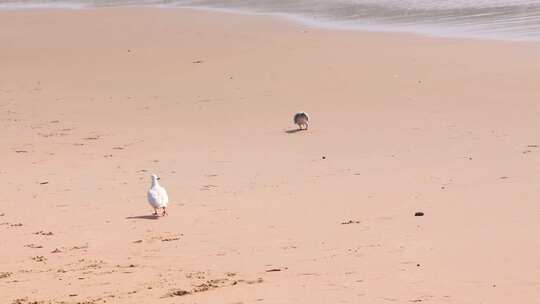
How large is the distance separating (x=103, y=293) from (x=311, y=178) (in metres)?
4.25

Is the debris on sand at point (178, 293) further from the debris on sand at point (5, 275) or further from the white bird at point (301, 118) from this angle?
the white bird at point (301, 118)

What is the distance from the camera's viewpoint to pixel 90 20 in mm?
27281

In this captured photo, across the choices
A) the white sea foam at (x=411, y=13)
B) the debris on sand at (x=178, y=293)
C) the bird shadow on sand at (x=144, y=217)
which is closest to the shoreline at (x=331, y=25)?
the white sea foam at (x=411, y=13)

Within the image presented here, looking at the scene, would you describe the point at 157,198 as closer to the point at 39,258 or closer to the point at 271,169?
the point at 39,258

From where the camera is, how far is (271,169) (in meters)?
11.9

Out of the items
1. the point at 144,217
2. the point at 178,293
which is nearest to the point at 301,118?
the point at 144,217

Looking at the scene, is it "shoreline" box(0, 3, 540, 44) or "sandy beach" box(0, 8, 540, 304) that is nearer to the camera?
"sandy beach" box(0, 8, 540, 304)

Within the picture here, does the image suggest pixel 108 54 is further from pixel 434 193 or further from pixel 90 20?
pixel 434 193

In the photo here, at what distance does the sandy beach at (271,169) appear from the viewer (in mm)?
7469

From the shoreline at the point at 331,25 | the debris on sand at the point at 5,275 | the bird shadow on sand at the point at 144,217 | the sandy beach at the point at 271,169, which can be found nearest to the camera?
the sandy beach at the point at 271,169

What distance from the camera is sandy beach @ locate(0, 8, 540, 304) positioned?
747 centimetres

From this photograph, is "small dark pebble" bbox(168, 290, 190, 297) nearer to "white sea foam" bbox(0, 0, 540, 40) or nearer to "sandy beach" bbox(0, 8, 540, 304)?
"sandy beach" bbox(0, 8, 540, 304)

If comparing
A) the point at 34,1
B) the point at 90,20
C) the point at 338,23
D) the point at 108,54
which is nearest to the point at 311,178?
the point at 108,54

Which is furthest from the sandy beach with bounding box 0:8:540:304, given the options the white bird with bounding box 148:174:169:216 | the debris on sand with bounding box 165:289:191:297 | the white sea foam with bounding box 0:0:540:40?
the white sea foam with bounding box 0:0:540:40
